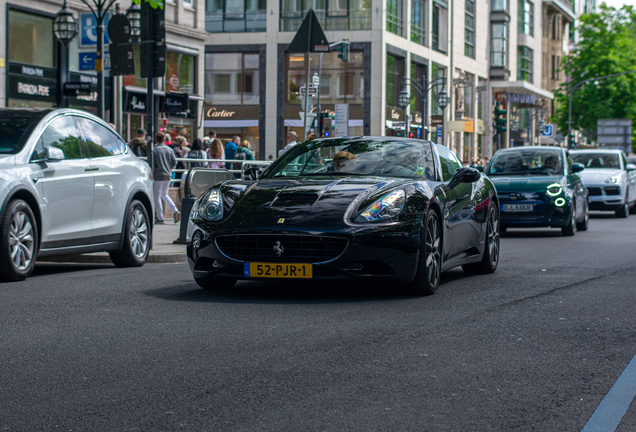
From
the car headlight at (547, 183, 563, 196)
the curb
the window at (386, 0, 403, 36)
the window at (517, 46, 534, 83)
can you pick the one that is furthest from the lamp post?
the curb

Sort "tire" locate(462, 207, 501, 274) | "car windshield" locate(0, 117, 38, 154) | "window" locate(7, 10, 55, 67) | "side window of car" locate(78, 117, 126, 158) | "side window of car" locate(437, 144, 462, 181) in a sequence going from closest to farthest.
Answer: "side window of car" locate(437, 144, 462, 181) < "car windshield" locate(0, 117, 38, 154) < "tire" locate(462, 207, 501, 274) < "side window of car" locate(78, 117, 126, 158) < "window" locate(7, 10, 55, 67)

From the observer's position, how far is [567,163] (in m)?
17.7

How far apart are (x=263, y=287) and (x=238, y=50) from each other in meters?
44.1

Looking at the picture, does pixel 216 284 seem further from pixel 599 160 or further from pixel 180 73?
pixel 180 73

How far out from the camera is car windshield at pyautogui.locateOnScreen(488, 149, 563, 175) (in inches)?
690

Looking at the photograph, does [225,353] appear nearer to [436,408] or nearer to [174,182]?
[436,408]

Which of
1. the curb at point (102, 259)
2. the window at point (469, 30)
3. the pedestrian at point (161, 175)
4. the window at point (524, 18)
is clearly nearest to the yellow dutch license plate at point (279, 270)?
the curb at point (102, 259)

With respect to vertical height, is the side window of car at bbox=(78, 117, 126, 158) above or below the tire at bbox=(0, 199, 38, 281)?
above

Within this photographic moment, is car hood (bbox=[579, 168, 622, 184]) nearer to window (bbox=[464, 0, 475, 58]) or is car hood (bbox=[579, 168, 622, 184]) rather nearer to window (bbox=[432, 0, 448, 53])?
window (bbox=[432, 0, 448, 53])

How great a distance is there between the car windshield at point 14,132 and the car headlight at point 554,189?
9.94 metres

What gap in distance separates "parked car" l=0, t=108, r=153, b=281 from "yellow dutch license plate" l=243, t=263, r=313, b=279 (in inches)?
101

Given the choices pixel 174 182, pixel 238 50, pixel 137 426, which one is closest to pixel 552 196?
pixel 174 182

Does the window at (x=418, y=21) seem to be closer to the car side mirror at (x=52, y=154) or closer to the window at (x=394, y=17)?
the window at (x=394, y=17)

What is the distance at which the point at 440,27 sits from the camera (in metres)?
59.0
